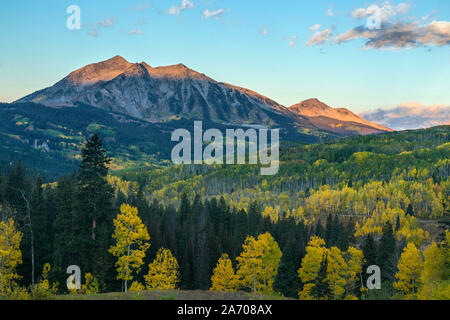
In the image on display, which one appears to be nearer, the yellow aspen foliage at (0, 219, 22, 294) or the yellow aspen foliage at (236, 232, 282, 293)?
the yellow aspen foliage at (0, 219, 22, 294)

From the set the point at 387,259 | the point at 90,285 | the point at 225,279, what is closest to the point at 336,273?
the point at 225,279

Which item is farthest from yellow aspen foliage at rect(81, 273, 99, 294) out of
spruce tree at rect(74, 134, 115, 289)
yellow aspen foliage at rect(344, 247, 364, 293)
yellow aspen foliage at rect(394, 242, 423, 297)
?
yellow aspen foliage at rect(394, 242, 423, 297)

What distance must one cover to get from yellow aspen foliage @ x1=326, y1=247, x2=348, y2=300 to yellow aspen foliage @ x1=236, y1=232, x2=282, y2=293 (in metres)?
9.53

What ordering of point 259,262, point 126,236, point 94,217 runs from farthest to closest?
1. point 259,262
2. point 94,217
3. point 126,236

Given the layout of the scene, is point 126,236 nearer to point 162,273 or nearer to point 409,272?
point 162,273

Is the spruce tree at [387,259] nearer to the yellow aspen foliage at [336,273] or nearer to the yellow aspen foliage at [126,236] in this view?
the yellow aspen foliage at [336,273]

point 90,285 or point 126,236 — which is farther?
point 90,285

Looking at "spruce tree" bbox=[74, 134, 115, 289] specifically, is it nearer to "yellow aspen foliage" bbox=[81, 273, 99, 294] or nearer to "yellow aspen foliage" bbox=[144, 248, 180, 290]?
Result: "yellow aspen foliage" bbox=[81, 273, 99, 294]

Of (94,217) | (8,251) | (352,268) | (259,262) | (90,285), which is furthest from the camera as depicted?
(352,268)

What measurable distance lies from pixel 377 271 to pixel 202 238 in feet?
127

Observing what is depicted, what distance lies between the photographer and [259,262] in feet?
193

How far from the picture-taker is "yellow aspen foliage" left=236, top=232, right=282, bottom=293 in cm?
5909

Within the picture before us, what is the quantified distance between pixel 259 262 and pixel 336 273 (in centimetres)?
1634
